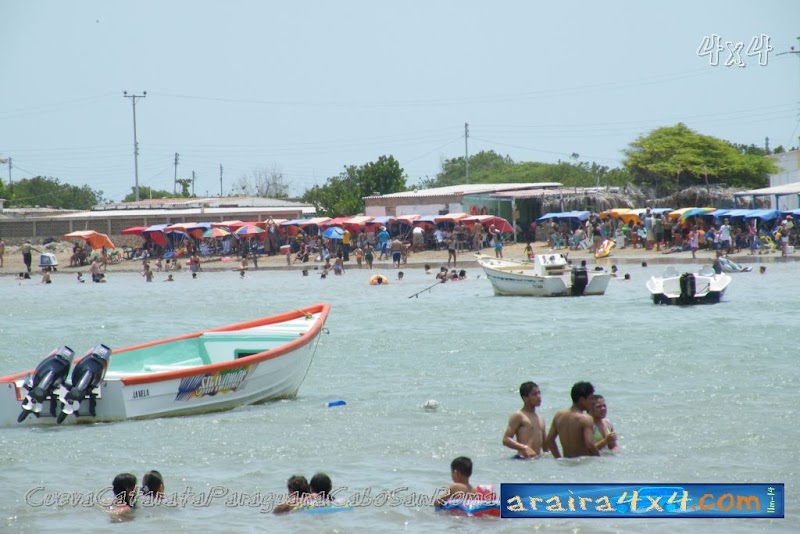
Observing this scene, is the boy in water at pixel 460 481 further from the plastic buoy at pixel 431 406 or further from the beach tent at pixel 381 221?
the beach tent at pixel 381 221

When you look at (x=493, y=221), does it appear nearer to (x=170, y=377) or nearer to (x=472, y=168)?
(x=170, y=377)

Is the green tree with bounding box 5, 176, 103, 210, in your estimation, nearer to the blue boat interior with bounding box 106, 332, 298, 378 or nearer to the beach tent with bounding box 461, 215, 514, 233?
the beach tent with bounding box 461, 215, 514, 233

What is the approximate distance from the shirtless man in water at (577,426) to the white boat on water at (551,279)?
21.2 m

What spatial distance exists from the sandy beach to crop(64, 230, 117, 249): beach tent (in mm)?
1395

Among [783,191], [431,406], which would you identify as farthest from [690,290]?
[783,191]

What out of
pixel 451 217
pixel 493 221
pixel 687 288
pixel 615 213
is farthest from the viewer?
pixel 451 217

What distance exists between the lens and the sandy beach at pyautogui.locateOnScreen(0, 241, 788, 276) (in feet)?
137

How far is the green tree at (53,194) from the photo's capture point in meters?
109

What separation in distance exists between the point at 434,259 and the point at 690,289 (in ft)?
71.5

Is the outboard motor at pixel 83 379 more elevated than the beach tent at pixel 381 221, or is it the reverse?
the beach tent at pixel 381 221

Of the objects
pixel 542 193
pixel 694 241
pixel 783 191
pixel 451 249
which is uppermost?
pixel 542 193

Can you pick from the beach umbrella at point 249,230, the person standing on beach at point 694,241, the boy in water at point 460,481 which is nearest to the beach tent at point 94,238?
the beach umbrella at point 249,230

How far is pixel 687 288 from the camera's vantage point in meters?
29.0

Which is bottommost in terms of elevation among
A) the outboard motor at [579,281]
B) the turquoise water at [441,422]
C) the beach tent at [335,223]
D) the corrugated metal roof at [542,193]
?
the turquoise water at [441,422]
